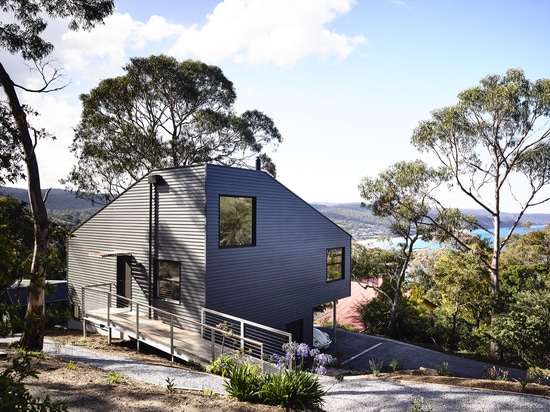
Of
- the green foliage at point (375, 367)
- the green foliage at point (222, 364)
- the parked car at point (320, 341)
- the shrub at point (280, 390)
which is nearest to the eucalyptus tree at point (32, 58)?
the green foliage at point (222, 364)

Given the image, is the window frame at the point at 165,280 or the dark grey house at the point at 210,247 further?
the window frame at the point at 165,280

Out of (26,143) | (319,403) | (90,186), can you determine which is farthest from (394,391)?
(90,186)

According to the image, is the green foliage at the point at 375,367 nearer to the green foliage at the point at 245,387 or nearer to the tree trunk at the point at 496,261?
the green foliage at the point at 245,387

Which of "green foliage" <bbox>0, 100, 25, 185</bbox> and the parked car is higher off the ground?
"green foliage" <bbox>0, 100, 25, 185</bbox>

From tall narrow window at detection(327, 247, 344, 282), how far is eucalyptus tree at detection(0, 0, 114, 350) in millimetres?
10924

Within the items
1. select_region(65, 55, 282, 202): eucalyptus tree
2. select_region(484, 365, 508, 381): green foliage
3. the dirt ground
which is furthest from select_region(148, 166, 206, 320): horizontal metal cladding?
select_region(65, 55, 282, 202): eucalyptus tree

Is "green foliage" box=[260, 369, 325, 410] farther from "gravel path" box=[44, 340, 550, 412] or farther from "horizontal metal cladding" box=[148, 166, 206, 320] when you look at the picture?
"horizontal metal cladding" box=[148, 166, 206, 320]

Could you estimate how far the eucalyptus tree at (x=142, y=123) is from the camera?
2267 cm

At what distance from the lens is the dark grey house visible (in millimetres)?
11180

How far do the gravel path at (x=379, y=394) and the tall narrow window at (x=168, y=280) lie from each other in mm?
3616

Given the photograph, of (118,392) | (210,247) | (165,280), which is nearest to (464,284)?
(210,247)

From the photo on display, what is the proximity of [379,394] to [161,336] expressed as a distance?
5.96 metres

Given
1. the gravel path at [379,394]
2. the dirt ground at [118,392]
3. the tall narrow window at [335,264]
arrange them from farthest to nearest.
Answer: the tall narrow window at [335,264] < the gravel path at [379,394] < the dirt ground at [118,392]

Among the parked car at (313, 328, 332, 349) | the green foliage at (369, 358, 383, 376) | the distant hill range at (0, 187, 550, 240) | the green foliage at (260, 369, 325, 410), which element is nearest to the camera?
the green foliage at (260, 369, 325, 410)
